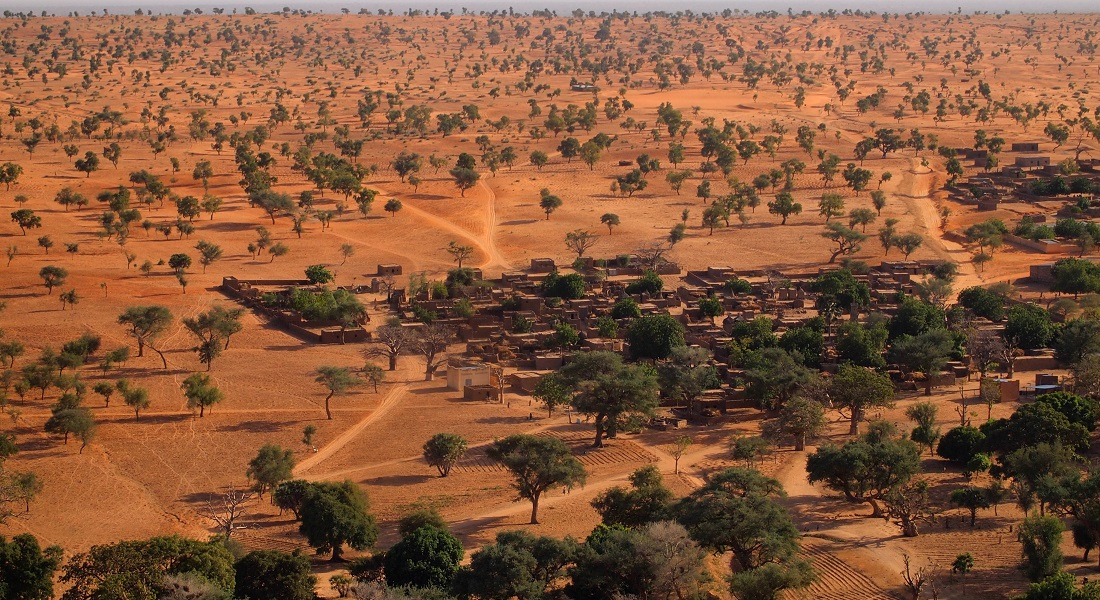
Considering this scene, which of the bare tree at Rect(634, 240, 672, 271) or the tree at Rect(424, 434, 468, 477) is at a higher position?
the bare tree at Rect(634, 240, 672, 271)

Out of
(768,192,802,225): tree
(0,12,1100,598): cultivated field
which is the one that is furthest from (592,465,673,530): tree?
(768,192,802,225): tree

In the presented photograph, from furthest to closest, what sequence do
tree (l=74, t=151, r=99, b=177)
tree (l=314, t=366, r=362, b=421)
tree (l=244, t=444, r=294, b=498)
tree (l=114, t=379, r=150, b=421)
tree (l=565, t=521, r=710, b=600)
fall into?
tree (l=74, t=151, r=99, b=177) < tree (l=314, t=366, r=362, b=421) < tree (l=114, t=379, r=150, b=421) < tree (l=244, t=444, r=294, b=498) < tree (l=565, t=521, r=710, b=600)

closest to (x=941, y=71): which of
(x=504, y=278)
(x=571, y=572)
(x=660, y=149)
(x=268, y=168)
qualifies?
(x=660, y=149)

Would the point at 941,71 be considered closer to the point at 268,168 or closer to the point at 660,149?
the point at 660,149

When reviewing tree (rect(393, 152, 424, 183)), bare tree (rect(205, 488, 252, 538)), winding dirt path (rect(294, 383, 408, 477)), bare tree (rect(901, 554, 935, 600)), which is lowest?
winding dirt path (rect(294, 383, 408, 477))

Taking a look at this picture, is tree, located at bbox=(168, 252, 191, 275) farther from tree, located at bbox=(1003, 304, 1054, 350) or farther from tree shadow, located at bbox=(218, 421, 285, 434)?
tree, located at bbox=(1003, 304, 1054, 350)

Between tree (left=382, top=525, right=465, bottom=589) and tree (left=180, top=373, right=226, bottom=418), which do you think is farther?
tree (left=180, top=373, right=226, bottom=418)

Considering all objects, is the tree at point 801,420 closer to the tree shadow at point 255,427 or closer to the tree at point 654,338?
the tree at point 654,338

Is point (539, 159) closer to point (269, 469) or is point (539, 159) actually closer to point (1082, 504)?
point (269, 469)
